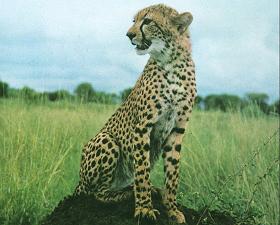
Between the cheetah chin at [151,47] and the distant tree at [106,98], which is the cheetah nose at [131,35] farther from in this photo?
the distant tree at [106,98]

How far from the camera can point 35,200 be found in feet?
16.7

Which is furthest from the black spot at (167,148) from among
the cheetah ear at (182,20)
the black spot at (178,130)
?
the cheetah ear at (182,20)

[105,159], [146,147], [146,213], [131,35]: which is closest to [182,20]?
[131,35]

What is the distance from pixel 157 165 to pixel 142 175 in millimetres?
3506

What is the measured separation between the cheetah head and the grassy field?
0.96 meters

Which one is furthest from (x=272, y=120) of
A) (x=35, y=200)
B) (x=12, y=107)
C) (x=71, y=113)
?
(x=35, y=200)

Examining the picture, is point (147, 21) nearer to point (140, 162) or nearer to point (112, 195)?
point (140, 162)

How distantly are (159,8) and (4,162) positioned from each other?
2855mm

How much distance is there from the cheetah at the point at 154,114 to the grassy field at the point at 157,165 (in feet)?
1.60

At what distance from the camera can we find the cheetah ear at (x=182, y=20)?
11.5ft

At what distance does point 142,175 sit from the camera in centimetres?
357

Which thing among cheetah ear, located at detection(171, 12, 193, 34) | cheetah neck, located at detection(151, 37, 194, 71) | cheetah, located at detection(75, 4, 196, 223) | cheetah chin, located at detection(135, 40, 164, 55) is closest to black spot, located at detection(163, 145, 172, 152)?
cheetah, located at detection(75, 4, 196, 223)

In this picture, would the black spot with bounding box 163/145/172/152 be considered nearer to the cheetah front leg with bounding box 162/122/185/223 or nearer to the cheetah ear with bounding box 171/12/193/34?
the cheetah front leg with bounding box 162/122/185/223

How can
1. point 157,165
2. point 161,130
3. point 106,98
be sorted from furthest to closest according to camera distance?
point 106,98 < point 157,165 < point 161,130
